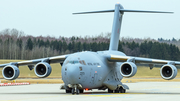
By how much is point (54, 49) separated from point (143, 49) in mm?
24286

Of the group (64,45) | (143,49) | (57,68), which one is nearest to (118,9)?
(57,68)

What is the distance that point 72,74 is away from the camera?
17203 mm

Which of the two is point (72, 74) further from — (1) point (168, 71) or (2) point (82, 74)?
(1) point (168, 71)

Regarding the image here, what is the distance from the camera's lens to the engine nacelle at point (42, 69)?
19.8 metres

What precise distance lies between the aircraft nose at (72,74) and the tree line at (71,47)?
50.1 metres

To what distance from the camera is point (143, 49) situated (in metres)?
69.1

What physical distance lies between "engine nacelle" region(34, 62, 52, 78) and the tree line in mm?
47804

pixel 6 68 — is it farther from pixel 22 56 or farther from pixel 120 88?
pixel 22 56

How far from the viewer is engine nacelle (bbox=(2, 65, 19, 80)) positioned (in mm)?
19845

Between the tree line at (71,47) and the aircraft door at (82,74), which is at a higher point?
the tree line at (71,47)

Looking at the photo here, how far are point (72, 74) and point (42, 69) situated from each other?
3.67 metres
